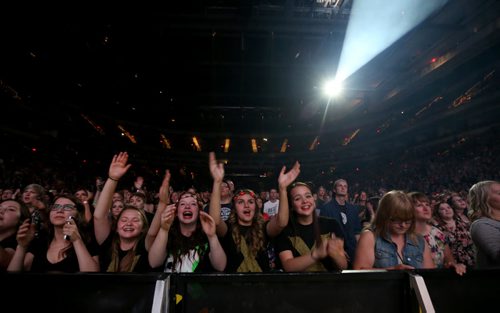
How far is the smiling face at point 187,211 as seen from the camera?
2.63m

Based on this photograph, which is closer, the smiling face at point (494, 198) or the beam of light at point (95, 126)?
the smiling face at point (494, 198)

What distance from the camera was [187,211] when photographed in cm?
264

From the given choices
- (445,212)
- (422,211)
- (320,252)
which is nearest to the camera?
(320,252)

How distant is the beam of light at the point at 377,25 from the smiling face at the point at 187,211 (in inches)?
219

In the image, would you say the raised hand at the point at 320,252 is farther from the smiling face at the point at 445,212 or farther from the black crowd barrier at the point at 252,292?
the smiling face at the point at 445,212

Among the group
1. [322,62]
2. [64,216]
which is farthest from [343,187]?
[322,62]

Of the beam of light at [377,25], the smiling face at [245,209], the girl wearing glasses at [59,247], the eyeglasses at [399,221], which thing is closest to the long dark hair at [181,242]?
the smiling face at [245,209]

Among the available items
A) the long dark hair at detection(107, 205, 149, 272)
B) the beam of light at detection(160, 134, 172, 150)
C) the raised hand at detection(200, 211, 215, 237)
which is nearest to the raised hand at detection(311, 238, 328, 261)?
the raised hand at detection(200, 211, 215, 237)

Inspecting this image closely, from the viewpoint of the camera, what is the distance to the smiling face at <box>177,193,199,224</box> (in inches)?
104

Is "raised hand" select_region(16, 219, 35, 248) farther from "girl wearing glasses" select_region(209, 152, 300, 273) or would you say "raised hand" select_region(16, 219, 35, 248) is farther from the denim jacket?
the denim jacket

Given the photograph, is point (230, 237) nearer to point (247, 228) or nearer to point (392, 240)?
point (247, 228)

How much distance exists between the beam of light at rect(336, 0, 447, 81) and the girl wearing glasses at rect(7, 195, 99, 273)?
6.18 meters

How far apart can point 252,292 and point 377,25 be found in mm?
8188

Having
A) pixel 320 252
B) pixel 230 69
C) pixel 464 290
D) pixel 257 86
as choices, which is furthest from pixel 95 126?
pixel 464 290
